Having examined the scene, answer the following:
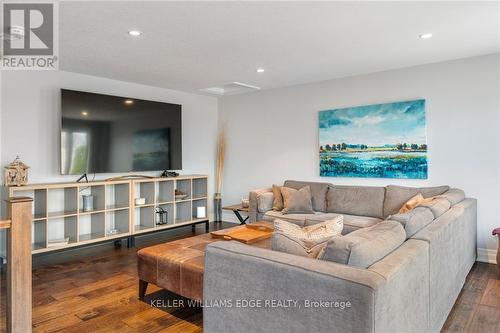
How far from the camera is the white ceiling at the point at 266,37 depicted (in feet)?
8.56

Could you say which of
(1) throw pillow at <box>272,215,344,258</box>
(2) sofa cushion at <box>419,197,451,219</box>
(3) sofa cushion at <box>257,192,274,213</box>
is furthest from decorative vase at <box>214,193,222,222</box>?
(1) throw pillow at <box>272,215,344,258</box>

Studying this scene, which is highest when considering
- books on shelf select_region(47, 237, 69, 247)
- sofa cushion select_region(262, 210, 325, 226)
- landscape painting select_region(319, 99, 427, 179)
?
landscape painting select_region(319, 99, 427, 179)

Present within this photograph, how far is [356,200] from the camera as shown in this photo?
452cm

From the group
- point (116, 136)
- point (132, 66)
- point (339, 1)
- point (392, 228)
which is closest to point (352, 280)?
point (392, 228)

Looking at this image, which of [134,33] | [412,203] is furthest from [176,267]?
[412,203]

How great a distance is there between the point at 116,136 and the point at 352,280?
161 inches

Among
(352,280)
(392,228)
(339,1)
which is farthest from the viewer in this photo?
(339,1)

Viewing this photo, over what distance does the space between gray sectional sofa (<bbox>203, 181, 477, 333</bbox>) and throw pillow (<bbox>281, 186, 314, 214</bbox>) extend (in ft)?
6.66

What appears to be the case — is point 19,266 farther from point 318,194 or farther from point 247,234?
point 318,194

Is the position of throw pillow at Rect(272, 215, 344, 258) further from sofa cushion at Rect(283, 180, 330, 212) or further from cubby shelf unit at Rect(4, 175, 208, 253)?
cubby shelf unit at Rect(4, 175, 208, 253)

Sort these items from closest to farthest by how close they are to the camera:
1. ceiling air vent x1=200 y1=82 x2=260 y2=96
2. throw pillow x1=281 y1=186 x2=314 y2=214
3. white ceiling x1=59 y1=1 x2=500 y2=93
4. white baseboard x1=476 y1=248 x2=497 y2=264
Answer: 1. white ceiling x1=59 y1=1 x2=500 y2=93
2. white baseboard x1=476 y1=248 x2=497 y2=264
3. throw pillow x1=281 y1=186 x2=314 y2=214
4. ceiling air vent x1=200 y1=82 x2=260 y2=96

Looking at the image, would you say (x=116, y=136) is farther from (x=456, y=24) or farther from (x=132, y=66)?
(x=456, y=24)

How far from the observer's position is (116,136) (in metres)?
4.75

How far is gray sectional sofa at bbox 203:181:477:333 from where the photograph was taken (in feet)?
4.73
